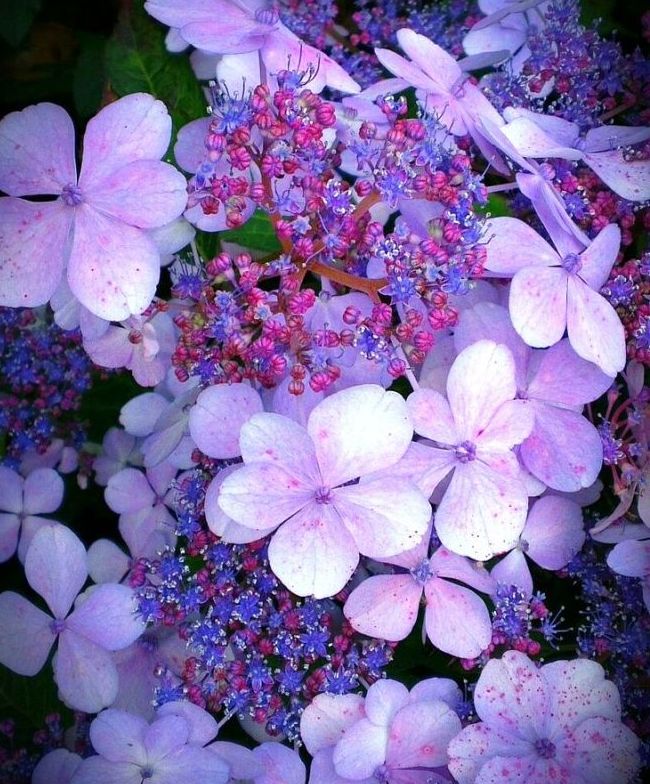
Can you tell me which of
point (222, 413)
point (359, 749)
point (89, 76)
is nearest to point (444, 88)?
point (222, 413)

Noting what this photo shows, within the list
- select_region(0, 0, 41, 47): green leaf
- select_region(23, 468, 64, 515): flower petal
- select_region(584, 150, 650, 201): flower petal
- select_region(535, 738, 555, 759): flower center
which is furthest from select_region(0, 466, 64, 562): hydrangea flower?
select_region(584, 150, 650, 201): flower petal

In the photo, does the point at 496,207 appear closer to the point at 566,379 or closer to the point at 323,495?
the point at 566,379

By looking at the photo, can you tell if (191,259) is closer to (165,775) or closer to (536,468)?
(536,468)

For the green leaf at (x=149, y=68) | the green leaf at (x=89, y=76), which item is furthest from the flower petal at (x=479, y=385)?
the green leaf at (x=89, y=76)

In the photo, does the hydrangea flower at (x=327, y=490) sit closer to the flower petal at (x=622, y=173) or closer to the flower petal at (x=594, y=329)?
the flower petal at (x=594, y=329)

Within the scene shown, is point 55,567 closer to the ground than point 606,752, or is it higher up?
closer to the ground

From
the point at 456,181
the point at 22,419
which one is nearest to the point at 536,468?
the point at 456,181
